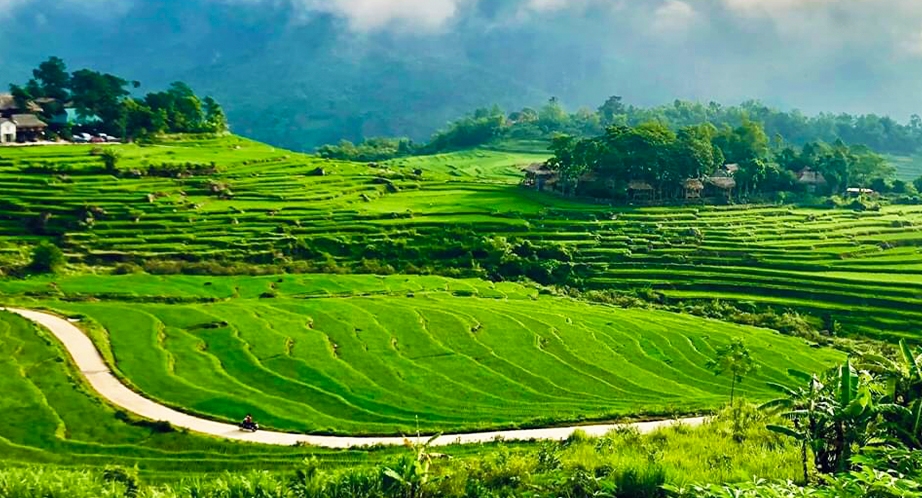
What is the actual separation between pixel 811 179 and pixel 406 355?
230 ft

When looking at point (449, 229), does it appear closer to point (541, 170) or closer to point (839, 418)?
point (541, 170)

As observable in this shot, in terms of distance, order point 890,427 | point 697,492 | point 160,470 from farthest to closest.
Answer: point 160,470 < point 890,427 < point 697,492

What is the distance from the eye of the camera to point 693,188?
284ft

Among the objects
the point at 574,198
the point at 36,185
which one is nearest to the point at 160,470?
the point at 36,185

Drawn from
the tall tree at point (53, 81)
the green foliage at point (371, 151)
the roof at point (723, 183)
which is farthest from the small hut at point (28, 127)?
the roof at point (723, 183)

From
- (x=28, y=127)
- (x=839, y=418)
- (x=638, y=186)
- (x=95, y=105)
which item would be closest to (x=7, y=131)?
(x=28, y=127)

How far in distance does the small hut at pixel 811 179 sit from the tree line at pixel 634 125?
4819cm

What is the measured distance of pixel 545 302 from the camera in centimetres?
5447

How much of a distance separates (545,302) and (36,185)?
137 ft

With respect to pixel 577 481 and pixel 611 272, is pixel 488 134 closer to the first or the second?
pixel 611 272

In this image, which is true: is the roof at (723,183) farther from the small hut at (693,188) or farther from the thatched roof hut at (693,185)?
the thatched roof hut at (693,185)

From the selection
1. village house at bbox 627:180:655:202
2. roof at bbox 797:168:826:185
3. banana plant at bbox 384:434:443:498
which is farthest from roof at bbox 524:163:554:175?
banana plant at bbox 384:434:443:498

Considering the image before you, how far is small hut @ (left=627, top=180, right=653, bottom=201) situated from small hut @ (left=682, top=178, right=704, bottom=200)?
14.8 ft

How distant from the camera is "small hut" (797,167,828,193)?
93875mm
